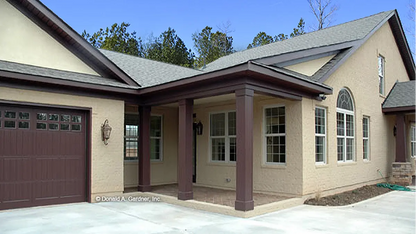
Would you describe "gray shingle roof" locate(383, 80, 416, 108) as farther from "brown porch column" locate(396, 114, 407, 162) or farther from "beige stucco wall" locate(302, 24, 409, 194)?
"brown porch column" locate(396, 114, 407, 162)

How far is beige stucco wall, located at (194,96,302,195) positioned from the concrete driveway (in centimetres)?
100

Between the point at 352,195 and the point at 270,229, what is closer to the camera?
the point at 270,229

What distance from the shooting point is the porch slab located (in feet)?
26.0

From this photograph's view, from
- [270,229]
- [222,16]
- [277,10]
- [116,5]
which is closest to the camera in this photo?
[270,229]

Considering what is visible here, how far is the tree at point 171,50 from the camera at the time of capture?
32906 mm

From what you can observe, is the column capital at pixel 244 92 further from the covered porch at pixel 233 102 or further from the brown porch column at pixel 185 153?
the brown porch column at pixel 185 153

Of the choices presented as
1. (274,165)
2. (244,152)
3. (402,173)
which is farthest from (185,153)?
(402,173)

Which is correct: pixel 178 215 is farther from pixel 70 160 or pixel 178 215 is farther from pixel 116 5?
pixel 116 5

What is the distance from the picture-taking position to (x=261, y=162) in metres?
10.4

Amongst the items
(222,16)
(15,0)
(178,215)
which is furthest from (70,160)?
(222,16)

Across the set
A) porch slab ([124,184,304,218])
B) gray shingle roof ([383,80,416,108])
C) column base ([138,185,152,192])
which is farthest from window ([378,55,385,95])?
column base ([138,185,152,192])

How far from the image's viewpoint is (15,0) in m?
8.70

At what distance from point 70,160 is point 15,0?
4.03 metres

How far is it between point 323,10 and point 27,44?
2937cm
